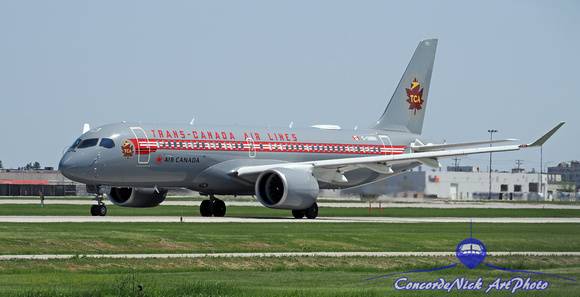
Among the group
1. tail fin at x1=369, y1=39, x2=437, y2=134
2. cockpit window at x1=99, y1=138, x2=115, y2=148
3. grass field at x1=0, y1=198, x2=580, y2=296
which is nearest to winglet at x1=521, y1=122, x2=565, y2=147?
grass field at x1=0, y1=198, x2=580, y2=296

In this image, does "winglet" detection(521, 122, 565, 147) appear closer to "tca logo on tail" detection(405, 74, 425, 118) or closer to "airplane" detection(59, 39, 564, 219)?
"airplane" detection(59, 39, 564, 219)

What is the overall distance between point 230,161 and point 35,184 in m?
69.1

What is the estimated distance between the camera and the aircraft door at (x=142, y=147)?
4769 centimetres

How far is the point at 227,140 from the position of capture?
51.2 m

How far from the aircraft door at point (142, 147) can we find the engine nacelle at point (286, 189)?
5.70 metres

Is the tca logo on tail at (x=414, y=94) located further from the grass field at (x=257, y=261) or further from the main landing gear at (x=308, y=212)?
the grass field at (x=257, y=261)

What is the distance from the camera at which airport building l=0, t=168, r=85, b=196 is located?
111438mm

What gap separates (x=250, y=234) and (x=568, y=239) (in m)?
12.1

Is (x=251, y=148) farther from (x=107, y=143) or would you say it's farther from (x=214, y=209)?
(x=107, y=143)

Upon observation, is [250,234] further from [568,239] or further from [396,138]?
[396,138]

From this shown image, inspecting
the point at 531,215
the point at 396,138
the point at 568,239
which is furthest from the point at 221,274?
the point at 531,215

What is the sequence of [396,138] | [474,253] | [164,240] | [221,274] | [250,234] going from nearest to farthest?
[221,274] < [474,253] < [164,240] < [250,234] < [396,138]

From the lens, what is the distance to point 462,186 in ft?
429

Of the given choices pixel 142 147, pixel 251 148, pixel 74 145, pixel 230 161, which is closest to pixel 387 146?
pixel 251 148
